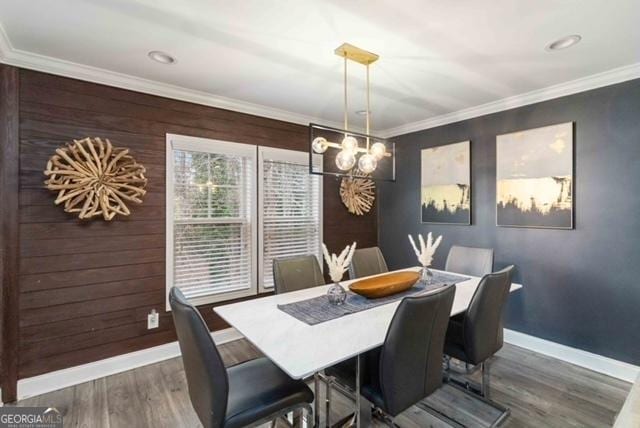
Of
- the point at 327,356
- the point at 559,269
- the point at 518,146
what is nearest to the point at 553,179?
the point at 518,146

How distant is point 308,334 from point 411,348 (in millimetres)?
517

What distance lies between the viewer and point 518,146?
3.26m

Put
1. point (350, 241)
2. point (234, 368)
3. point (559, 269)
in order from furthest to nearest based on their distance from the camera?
point (350, 241) → point (559, 269) → point (234, 368)

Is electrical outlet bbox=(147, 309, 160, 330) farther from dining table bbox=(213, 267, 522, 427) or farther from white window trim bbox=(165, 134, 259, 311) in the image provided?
dining table bbox=(213, 267, 522, 427)

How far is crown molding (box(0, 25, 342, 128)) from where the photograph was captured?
2316mm

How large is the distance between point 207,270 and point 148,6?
7.52 ft

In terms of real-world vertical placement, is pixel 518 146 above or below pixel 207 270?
above

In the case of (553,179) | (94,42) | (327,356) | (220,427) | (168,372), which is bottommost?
(168,372)

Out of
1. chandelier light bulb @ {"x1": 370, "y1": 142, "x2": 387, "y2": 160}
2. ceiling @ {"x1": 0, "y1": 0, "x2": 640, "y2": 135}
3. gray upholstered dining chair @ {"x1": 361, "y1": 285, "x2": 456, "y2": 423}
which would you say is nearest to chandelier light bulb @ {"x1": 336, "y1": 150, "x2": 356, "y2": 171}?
chandelier light bulb @ {"x1": 370, "y1": 142, "x2": 387, "y2": 160}

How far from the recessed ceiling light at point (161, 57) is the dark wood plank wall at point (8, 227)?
998 mm

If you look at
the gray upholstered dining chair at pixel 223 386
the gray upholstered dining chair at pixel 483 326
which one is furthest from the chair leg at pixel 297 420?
the gray upholstered dining chair at pixel 483 326

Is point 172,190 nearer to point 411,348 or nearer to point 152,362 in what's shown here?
point 152,362

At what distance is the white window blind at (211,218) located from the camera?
3.07m

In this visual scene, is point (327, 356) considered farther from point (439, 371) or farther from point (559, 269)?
point (559, 269)
